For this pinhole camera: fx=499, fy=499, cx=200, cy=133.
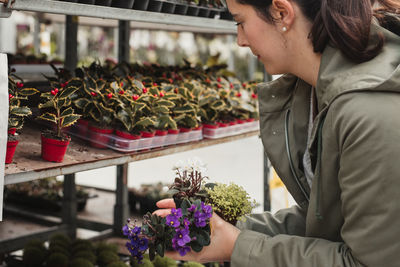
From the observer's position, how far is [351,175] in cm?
111

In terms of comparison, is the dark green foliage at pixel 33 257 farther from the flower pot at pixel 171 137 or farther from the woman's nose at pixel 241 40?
the woman's nose at pixel 241 40

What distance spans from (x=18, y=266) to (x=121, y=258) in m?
0.58

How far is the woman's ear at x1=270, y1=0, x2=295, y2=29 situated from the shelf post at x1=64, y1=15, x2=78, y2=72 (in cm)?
209

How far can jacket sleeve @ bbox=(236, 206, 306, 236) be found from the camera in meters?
1.68

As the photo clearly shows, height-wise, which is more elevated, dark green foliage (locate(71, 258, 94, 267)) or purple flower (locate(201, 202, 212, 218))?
purple flower (locate(201, 202, 212, 218))

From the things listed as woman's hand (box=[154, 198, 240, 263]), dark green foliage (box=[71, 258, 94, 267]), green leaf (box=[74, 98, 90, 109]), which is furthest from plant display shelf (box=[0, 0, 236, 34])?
dark green foliage (box=[71, 258, 94, 267])

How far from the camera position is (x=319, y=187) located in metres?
1.25

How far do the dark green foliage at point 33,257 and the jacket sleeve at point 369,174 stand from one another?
1.85 m

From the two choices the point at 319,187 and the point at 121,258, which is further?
the point at 121,258

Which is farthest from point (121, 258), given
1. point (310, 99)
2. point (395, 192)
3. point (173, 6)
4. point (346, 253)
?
point (395, 192)

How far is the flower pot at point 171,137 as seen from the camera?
7.46 ft

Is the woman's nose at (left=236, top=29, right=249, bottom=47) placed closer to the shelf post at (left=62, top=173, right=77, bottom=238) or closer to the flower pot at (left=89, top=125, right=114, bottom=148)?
the flower pot at (left=89, top=125, right=114, bottom=148)

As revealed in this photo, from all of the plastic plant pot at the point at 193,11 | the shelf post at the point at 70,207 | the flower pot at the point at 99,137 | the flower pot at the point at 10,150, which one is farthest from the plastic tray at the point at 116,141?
the shelf post at the point at 70,207

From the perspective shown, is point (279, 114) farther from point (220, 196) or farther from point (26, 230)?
point (26, 230)
